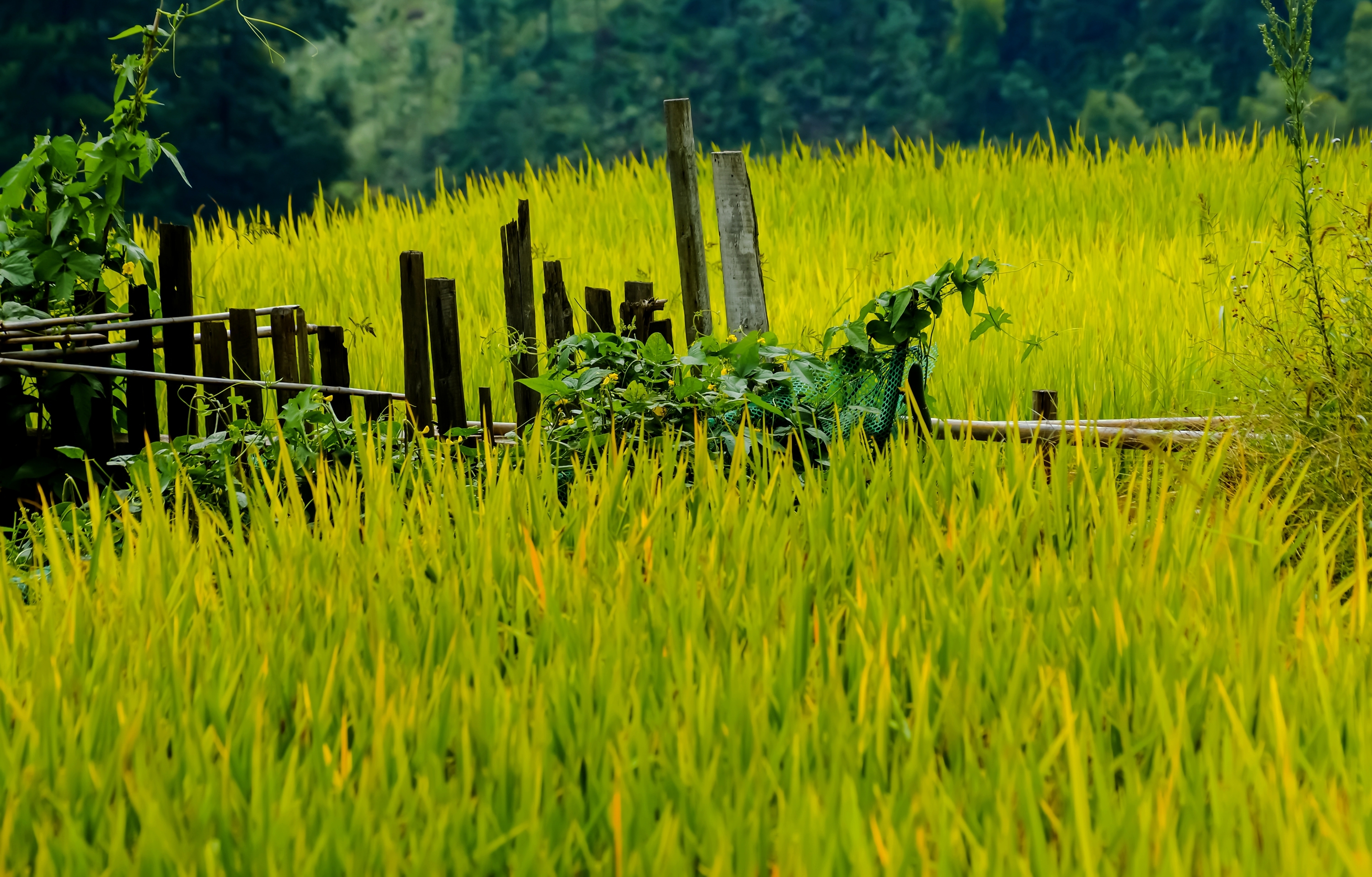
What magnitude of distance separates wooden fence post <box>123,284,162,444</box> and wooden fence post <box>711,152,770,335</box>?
173 centimetres

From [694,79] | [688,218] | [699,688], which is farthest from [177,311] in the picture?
[694,79]

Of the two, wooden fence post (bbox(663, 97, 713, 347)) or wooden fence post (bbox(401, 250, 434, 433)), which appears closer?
wooden fence post (bbox(401, 250, 434, 433))

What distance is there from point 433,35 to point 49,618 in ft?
82.4

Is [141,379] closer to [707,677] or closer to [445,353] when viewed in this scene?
[445,353]

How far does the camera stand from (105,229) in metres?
3.76

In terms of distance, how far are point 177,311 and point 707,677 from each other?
7.91 feet

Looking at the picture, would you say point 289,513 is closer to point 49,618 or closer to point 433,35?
point 49,618

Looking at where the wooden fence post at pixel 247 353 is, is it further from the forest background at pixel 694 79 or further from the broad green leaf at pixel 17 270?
the forest background at pixel 694 79

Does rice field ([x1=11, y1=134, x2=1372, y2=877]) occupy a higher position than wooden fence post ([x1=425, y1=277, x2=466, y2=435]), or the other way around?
wooden fence post ([x1=425, y1=277, x2=466, y2=435])

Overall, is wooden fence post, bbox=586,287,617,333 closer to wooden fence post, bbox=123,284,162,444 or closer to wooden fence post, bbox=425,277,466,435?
wooden fence post, bbox=425,277,466,435

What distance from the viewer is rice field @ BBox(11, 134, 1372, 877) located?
5.00ft

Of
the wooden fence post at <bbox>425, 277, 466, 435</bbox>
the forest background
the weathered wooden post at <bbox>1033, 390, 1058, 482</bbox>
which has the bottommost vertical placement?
the weathered wooden post at <bbox>1033, 390, 1058, 482</bbox>

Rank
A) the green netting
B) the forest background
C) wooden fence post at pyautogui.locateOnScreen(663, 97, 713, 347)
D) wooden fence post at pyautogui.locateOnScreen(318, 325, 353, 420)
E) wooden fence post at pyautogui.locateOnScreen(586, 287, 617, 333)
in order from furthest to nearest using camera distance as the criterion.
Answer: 1. the forest background
2. wooden fence post at pyautogui.locateOnScreen(663, 97, 713, 347)
3. wooden fence post at pyautogui.locateOnScreen(318, 325, 353, 420)
4. wooden fence post at pyautogui.locateOnScreen(586, 287, 617, 333)
5. the green netting

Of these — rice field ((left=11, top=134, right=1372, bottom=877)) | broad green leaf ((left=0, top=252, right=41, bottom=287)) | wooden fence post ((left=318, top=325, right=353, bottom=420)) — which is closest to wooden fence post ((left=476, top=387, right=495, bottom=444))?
rice field ((left=11, top=134, right=1372, bottom=877))
